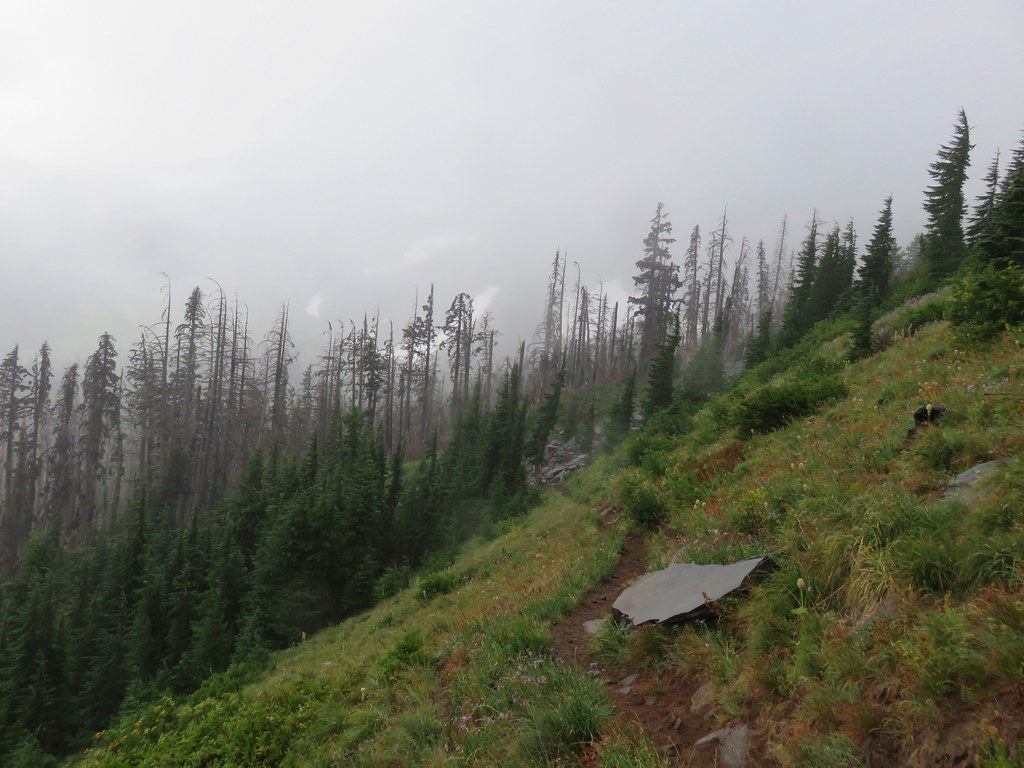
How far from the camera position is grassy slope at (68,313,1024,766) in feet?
9.66

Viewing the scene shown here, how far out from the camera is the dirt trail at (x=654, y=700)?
3680mm

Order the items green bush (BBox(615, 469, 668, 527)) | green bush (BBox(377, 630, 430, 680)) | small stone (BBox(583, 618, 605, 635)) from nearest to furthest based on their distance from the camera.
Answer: small stone (BBox(583, 618, 605, 635))
green bush (BBox(377, 630, 430, 680))
green bush (BBox(615, 469, 668, 527))

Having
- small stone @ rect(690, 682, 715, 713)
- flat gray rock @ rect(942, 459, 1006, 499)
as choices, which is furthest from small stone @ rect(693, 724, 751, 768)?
flat gray rock @ rect(942, 459, 1006, 499)

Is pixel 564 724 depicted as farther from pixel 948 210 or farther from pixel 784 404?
pixel 948 210

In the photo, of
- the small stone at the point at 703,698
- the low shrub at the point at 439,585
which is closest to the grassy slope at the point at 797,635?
the small stone at the point at 703,698

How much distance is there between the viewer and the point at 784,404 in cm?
1107

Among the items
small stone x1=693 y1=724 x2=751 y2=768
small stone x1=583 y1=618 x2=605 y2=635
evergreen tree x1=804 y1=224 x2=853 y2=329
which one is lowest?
small stone x1=583 y1=618 x2=605 y2=635

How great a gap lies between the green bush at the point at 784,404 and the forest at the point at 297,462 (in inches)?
102

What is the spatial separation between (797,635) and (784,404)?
8.22 meters

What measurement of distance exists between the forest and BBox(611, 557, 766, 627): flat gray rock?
24.6ft

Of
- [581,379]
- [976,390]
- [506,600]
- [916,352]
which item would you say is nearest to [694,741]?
[506,600]

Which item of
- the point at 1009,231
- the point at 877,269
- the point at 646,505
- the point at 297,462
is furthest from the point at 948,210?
the point at 297,462

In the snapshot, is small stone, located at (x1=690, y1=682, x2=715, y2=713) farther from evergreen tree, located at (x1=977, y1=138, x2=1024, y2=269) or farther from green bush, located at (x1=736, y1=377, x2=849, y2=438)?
evergreen tree, located at (x1=977, y1=138, x2=1024, y2=269)

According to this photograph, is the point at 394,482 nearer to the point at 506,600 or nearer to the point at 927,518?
the point at 506,600
